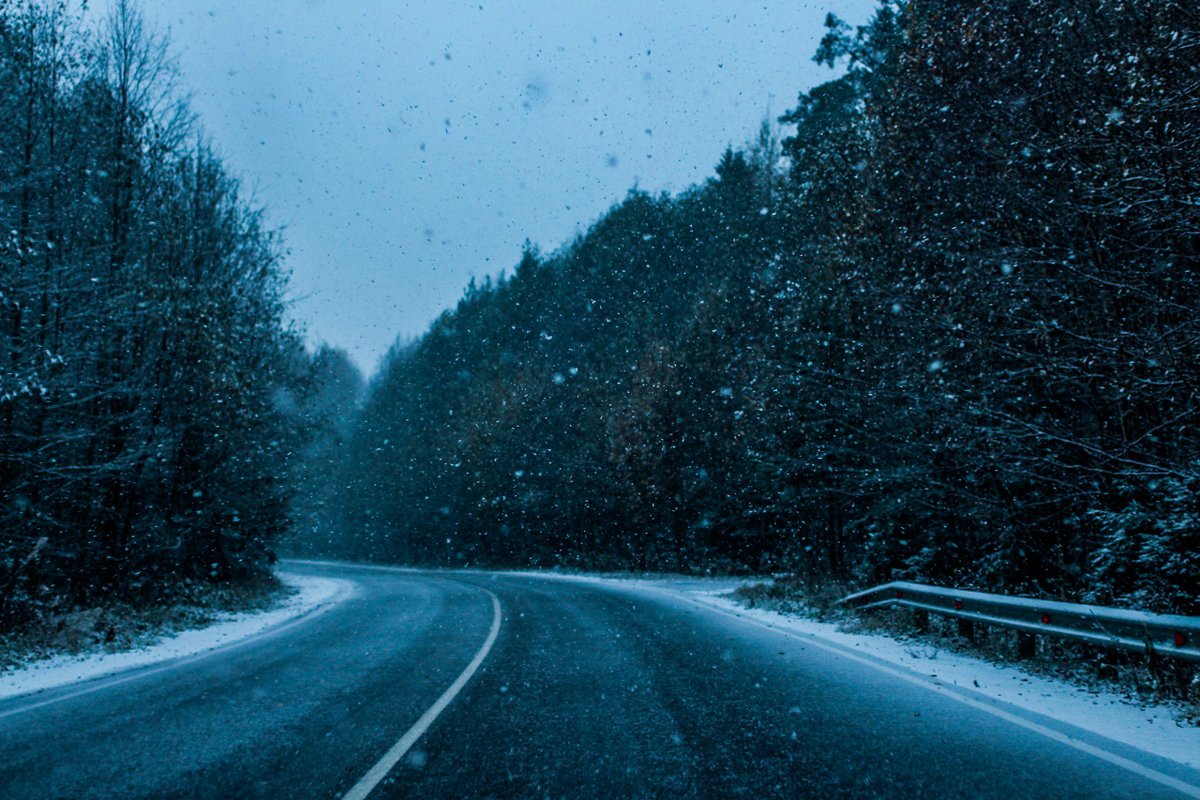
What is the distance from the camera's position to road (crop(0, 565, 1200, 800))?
14.0ft

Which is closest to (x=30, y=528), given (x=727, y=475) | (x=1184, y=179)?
(x=1184, y=179)

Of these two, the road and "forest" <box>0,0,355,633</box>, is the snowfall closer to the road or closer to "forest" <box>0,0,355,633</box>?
the road

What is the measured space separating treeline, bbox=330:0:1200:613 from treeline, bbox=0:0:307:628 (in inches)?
458

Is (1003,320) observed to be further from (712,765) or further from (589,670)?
(712,765)

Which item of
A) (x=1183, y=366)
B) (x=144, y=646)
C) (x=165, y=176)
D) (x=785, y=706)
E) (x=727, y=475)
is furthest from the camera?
(x=727, y=475)

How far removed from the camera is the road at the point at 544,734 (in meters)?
4.26

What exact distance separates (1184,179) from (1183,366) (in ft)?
5.31

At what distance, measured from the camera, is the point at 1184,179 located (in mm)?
6453

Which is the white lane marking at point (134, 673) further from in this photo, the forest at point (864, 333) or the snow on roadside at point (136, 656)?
the forest at point (864, 333)

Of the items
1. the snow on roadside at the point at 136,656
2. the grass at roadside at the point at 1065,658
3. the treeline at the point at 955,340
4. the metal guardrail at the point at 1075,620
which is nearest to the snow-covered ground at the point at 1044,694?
the grass at roadside at the point at 1065,658

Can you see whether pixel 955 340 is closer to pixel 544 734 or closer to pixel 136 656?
pixel 544 734

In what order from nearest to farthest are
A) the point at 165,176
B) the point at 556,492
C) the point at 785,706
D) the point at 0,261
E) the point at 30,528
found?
1. the point at 785,706
2. the point at 0,261
3. the point at 30,528
4. the point at 165,176
5. the point at 556,492

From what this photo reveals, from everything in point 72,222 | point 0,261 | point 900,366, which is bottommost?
point 900,366

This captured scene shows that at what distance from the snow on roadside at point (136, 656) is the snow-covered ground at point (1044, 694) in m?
8.94
